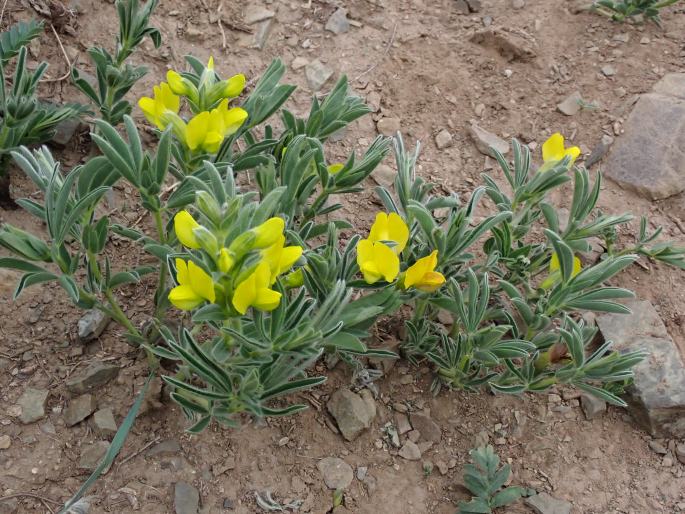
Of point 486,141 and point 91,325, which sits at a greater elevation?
point 486,141

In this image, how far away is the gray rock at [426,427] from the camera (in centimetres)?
234

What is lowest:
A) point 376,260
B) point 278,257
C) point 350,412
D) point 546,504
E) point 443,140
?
point 546,504

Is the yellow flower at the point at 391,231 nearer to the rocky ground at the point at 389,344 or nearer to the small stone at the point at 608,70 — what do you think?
the rocky ground at the point at 389,344

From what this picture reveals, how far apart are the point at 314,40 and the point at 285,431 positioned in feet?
6.91

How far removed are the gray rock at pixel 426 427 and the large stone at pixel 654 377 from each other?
28.5 inches

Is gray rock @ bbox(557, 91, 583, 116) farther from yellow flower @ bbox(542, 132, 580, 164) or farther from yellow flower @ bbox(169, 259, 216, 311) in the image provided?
yellow flower @ bbox(169, 259, 216, 311)

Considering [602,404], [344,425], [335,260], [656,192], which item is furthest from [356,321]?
[656,192]

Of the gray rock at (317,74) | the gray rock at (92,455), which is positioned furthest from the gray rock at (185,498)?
the gray rock at (317,74)

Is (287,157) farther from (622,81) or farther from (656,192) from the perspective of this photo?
(622,81)

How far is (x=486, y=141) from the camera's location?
10.7 feet

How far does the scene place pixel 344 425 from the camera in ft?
7.46

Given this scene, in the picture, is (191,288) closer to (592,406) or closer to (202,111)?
(202,111)

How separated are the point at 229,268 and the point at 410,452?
43.8 inches

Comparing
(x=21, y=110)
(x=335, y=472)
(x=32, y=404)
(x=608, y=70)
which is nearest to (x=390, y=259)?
(x=335, y=472)
